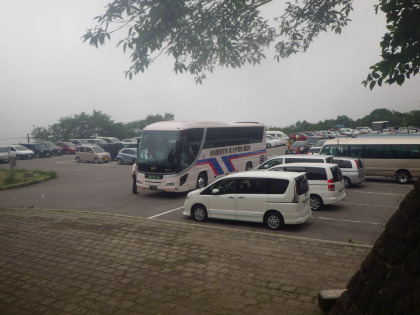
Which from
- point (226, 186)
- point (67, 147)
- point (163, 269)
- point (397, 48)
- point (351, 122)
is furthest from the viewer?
point (351, 122)

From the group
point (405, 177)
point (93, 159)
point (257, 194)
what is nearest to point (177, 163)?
point (257, 194)

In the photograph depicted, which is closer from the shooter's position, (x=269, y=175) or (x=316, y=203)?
(x=269, y=175)

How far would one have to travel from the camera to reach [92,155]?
108ft

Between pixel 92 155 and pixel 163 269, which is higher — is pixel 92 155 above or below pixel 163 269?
above

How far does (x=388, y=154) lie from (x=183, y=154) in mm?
10921

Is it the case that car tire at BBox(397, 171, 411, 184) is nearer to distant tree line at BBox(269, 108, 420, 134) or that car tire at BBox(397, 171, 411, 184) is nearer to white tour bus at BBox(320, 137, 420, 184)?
white tour bus at BBox(320, 137, 420, 184)

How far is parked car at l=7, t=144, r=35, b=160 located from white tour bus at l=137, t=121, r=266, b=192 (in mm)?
24577

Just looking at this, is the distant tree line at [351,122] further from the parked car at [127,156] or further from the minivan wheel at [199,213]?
the minivan wheel at [199,213]

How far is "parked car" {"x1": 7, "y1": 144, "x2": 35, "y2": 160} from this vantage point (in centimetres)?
3577

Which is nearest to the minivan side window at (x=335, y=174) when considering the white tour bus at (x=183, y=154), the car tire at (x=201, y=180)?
the white tour bus at (x=183, y=154)

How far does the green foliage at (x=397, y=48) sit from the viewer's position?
5355 mm

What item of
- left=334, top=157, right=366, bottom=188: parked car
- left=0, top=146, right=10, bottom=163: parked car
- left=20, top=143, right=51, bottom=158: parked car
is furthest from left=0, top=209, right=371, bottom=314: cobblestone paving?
left=20, top=143, right=51, bottom=158: parked car

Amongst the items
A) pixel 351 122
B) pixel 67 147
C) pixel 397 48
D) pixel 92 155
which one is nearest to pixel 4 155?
pixel 92 155

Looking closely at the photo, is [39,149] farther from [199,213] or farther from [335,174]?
[335,174]
